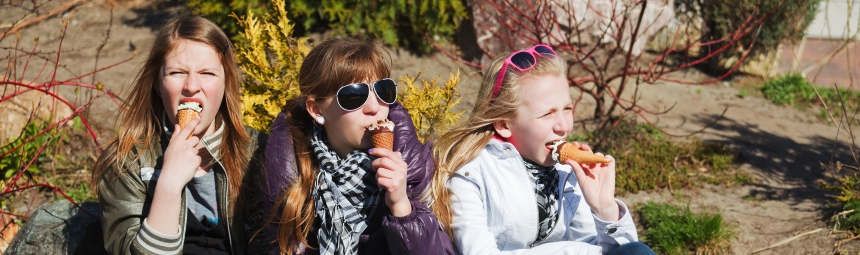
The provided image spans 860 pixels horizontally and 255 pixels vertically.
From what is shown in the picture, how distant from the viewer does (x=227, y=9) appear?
6594mm

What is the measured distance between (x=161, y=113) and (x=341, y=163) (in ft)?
2.84

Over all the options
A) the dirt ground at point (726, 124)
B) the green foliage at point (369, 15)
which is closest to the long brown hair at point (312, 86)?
the dirt ground at point (726, 124)

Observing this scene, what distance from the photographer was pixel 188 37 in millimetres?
2746

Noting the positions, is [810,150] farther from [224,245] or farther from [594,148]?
[224,245]

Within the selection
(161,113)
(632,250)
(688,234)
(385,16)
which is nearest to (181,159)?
(161,113)

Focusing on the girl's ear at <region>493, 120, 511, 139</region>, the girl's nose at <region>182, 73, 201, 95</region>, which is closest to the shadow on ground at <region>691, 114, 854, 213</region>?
the girl's ear at <region>493, 120, 511, 139</region>

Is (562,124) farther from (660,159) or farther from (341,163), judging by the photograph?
(660,159)

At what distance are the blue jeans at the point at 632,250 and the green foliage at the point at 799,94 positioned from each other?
585 cm

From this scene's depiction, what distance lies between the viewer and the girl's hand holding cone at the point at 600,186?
8.58 ft

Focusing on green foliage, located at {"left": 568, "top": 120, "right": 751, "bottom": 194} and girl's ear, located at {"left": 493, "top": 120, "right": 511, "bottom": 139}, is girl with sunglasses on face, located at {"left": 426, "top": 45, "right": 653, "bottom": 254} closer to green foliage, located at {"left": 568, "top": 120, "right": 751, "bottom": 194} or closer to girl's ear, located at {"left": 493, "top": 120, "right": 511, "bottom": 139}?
girl's ear, located at {"left": 493, "top": 120, "right": 511, "bottom": 139}

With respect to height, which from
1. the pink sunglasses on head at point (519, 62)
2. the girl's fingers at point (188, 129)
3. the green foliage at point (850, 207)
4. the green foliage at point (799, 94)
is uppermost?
the pink sunglasses on head at point (519, 62)

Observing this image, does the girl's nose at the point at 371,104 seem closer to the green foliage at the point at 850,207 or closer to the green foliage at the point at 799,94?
the green foliage at the point at 850,207

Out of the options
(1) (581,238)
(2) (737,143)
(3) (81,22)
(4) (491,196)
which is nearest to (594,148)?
Result: (2) (737,143)

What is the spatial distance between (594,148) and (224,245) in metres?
3.42
